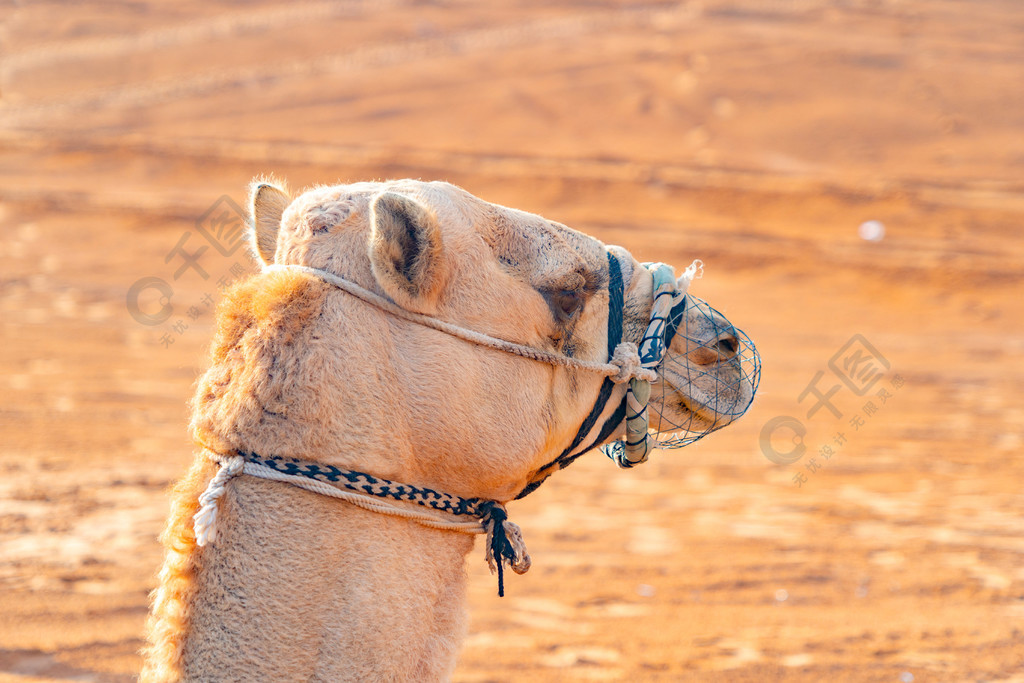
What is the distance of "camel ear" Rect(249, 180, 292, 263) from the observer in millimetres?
2455

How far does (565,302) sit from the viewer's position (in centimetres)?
254

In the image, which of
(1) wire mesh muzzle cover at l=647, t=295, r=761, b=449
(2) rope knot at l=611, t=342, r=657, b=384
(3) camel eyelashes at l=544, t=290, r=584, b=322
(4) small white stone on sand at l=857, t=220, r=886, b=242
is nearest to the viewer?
(3) camel eyelashes at l=544, t=290, r=584, b=322

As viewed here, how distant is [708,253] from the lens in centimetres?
1739

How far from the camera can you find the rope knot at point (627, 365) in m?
2.69

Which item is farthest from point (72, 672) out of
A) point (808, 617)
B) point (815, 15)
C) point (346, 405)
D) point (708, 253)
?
point (815, 15)

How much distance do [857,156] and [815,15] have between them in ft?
41.5

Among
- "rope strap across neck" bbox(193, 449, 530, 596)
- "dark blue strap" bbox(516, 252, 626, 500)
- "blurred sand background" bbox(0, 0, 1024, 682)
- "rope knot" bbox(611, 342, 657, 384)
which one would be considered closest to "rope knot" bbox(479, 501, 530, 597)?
"rope strap across neck" bbox(193, 449, 530, 596)

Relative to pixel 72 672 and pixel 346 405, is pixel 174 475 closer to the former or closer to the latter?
pixel 72 672

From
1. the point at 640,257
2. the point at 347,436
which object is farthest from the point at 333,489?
the point at 640,257

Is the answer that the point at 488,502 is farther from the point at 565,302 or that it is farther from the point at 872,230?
the point at 872,230

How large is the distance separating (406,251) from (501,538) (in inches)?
32.8

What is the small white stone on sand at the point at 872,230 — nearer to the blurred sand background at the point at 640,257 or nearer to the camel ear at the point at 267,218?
→ the blurred sand background at the point at 640,257

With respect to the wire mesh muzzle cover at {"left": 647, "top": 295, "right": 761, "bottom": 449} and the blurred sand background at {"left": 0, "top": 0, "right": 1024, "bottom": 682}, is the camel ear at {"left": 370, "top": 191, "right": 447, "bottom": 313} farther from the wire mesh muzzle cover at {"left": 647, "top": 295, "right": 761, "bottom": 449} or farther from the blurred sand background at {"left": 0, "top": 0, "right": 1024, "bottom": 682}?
the blurred sand background at {"left": 0, "top": 0, "right": 1024, "bottom": 682}

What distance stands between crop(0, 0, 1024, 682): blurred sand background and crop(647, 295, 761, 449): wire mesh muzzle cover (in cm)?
290
